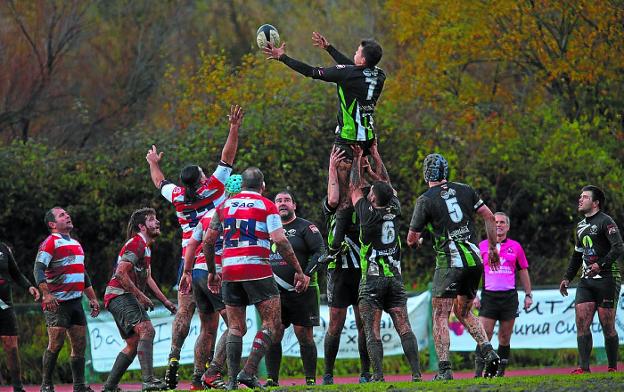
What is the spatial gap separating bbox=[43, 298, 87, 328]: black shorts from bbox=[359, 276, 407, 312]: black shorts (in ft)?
12.4

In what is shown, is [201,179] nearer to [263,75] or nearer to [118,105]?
[263,75]

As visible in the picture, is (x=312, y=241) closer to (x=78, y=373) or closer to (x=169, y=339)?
(x=78, y=373)

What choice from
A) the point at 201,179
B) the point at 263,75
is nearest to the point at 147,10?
the point at 263,75

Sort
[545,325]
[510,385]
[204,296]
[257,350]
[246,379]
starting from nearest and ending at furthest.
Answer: [510,385] → [246,379] → [257,350] → [204,296] → [545,325]

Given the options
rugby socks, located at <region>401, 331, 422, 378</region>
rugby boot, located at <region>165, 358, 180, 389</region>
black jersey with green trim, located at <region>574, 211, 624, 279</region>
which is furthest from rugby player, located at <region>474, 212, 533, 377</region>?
rugby boot, located at <region>165, 358, 180, 389</region>

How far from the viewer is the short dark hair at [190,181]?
1388 cm

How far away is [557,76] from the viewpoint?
86.5 feet

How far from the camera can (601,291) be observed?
14.8 meters

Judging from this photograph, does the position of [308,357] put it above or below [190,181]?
below

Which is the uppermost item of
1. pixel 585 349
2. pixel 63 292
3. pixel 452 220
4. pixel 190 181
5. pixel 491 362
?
pixel 190 181

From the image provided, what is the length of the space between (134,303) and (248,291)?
2132 mm

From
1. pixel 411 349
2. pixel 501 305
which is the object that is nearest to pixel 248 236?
pixel 411 349

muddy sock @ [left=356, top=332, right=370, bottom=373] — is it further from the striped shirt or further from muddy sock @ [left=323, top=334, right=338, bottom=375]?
the striped shirt

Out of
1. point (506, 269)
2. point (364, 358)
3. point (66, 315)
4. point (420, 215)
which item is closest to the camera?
point (420, 215)
